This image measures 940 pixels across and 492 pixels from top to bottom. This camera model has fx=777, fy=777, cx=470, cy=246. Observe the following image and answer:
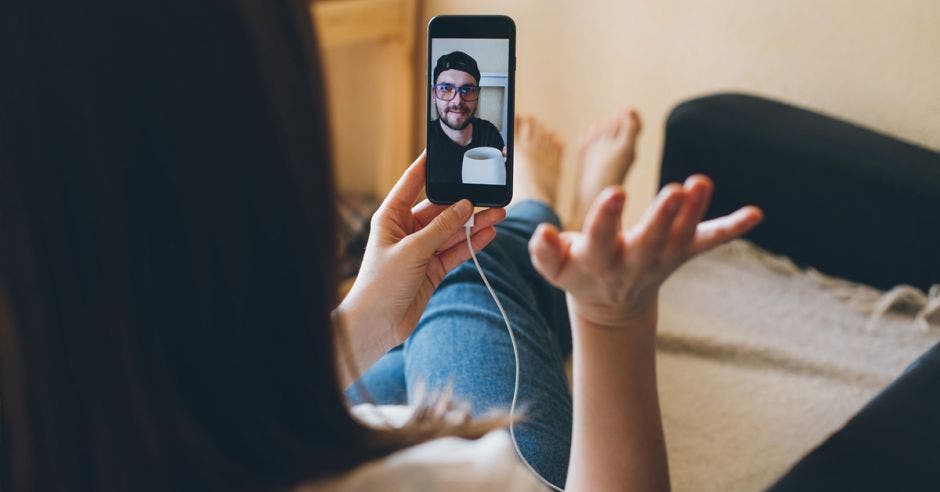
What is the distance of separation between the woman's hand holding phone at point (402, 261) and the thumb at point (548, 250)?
0.23m

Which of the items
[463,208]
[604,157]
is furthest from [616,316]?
[604,157]

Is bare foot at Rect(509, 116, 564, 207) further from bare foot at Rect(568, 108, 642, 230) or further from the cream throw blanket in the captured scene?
the cream throw blanket

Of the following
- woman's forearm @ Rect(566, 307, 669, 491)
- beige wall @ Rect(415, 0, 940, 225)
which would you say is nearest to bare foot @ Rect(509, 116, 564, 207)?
beige wall @ Rect(415, 0, 940, 225)

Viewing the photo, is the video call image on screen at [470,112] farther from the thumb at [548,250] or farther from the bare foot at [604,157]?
the bare foot at [604,157]

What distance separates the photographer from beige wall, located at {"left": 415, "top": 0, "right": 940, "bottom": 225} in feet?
3.73

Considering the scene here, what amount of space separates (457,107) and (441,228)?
0.12m

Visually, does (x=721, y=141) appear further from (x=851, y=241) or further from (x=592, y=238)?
(x=592, y=238)

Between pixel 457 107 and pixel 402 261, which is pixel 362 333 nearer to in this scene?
pixel 402 261

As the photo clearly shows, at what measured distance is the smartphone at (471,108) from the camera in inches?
27.3

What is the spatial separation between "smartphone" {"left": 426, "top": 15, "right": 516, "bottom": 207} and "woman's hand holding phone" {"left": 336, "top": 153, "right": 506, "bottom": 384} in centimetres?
2

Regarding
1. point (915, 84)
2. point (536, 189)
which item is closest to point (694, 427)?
point (536, 189)

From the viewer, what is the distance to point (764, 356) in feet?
2.94

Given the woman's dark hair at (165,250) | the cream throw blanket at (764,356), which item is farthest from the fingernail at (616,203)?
the cream throw blanket at (764,356)

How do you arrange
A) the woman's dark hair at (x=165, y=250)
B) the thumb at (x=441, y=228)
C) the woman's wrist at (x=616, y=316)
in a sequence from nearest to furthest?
1. the woman's dark hair at (x=165, y=250)
2. the woman's wrist at (x=616, y=316)
3. the thumb at (x=441, y=228)
